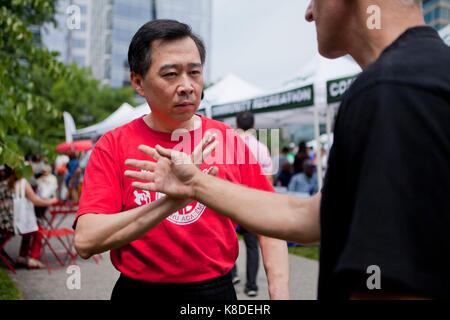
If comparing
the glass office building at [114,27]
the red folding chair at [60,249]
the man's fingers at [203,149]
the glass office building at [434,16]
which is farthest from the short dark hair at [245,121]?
the glass office building at [114,27]

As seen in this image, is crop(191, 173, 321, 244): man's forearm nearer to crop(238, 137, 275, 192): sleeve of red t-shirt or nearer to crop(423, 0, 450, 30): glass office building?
crop(238, 137, 275, 192): sleeve of red t-shirt

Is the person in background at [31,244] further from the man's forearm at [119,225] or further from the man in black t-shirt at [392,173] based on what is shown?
the man in black t-shirt at [392,173]

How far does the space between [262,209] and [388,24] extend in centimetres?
58

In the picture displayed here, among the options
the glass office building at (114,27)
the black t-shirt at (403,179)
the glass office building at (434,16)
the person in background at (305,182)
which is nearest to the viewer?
the black t-shirt at (403,179)

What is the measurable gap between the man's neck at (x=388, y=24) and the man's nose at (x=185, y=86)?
84 cm

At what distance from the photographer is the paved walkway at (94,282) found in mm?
5199

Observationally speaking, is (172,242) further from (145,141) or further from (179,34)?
(179,34)

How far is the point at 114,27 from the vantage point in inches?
2805

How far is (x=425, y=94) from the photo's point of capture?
Answer: 0.80 m

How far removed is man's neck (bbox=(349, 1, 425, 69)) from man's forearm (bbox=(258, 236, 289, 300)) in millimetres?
1063

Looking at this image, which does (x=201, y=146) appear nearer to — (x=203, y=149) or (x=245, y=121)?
(x=203, y=149)

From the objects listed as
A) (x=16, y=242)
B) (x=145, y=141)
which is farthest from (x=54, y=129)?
(x=145, y=141)

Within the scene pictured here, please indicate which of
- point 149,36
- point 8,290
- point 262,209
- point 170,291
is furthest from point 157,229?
point 8,290
